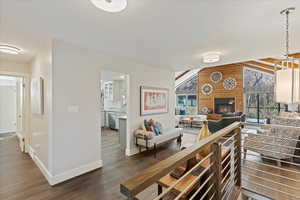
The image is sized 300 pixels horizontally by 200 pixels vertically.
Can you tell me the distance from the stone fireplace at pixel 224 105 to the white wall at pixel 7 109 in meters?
10.2

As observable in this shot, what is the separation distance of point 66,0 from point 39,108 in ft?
7.05

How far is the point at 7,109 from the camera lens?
225 inches

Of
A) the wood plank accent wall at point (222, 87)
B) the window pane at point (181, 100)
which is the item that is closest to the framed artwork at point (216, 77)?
the wood plank accent wall at point (222, 87)

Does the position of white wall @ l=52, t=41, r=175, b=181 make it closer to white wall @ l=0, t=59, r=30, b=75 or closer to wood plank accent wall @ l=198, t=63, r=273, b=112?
white wall @ l=0, t=59, r=30, b=75

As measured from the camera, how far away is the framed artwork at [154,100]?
3.86 metres

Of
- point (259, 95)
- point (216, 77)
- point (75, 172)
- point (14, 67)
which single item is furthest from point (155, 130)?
point (259, 95)

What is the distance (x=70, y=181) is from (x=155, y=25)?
9.25 feet

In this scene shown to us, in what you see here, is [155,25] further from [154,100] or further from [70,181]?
[70,181]

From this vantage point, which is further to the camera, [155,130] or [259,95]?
[259,95]

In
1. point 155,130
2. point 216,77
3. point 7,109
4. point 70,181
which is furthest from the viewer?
point 216,77

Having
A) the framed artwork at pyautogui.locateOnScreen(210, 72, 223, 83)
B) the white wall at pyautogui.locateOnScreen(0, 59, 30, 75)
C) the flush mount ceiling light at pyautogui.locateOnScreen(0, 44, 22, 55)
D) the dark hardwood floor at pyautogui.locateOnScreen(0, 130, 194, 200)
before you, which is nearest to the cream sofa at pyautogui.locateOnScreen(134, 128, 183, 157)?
the dark hardwood floor at pyautogui.locateOnScreen(0, 130, 194, 200)

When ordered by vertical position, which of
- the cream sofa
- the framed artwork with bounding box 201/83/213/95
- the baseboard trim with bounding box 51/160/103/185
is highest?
the framed artwork with bounding box 201/83/213/95

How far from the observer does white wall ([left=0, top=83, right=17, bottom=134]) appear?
5574mm

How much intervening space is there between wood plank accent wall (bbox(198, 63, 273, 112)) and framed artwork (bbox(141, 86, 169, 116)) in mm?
5557
